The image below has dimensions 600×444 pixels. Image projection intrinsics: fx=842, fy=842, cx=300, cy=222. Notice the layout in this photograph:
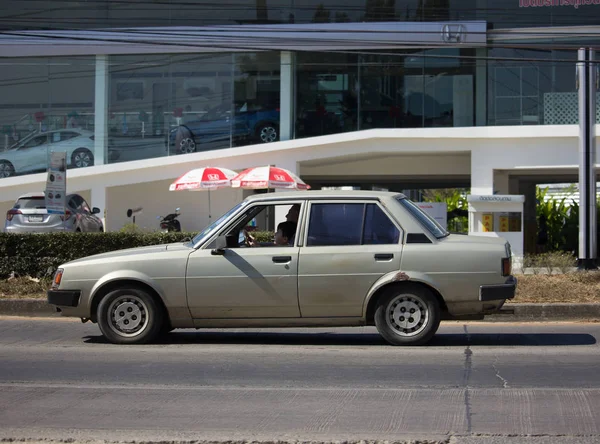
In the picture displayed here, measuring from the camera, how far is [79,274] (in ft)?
32.5

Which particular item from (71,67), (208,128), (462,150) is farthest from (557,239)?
(71,67)

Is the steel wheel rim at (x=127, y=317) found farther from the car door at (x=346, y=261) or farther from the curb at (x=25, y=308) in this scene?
the curb at (x=25, y=308)

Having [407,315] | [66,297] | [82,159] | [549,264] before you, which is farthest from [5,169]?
[407,315]

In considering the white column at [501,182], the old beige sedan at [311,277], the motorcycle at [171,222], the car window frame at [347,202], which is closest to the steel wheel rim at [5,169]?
the motorcycle at [171,222]

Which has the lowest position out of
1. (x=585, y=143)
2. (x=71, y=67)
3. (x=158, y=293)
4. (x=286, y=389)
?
(x=286, y=389)

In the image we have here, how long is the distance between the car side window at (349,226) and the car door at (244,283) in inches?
14.1

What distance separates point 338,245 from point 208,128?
17937 mm

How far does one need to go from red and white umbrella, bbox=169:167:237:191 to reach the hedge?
7359 millimetres

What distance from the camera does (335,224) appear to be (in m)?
9.75

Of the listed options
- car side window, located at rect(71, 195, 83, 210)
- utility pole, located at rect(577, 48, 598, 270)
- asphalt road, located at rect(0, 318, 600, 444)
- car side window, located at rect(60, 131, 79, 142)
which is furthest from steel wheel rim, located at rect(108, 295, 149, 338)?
car side window, located at rect(60, 131, 79, 142)

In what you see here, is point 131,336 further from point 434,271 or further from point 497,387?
point 497,387

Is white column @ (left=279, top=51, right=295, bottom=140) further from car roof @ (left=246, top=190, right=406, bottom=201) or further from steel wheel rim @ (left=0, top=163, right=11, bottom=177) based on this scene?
car roof @ (left=246, top=190, right=406, bottom=201)

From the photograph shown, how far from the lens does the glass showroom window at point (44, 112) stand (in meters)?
26.9

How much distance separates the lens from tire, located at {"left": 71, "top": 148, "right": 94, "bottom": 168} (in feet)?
89.4
